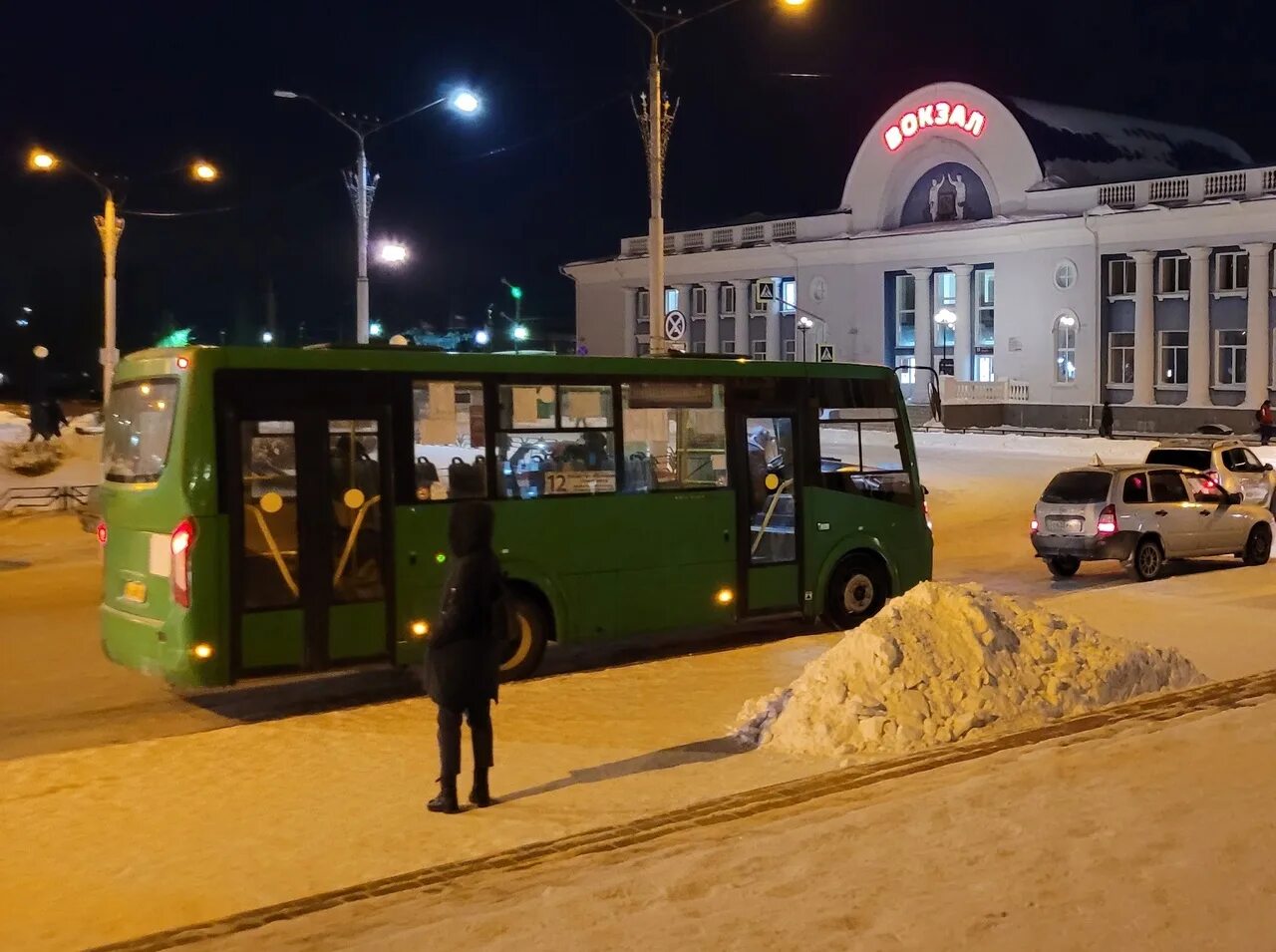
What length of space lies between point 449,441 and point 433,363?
652mm

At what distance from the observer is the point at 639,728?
379 inches

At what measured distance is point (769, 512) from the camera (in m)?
13.4

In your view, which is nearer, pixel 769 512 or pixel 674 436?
pixel 674 436

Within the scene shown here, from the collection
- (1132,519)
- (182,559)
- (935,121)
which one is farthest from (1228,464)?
(935,121)

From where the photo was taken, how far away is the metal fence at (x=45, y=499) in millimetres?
27000

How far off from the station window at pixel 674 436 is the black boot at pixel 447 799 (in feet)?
16.5

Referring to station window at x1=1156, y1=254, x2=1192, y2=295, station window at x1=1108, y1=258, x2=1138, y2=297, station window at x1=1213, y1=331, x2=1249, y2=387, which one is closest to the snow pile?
station window at x1=1213, y1=331, x2=1249, y2=387

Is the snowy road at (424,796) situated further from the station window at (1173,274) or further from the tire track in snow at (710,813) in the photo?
the station window at (1173,274)

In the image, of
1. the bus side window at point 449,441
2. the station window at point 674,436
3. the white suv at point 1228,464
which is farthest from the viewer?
the white suv at point 1228,464

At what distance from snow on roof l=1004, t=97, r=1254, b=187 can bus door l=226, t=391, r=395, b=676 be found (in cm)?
4905

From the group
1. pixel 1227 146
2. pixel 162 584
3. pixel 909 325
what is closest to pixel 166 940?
pixel 162 584

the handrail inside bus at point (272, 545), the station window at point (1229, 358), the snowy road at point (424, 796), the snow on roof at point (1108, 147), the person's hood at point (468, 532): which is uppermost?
the snow on roof at point (1108, 147)

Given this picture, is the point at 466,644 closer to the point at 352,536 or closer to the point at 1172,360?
the point at 352,536

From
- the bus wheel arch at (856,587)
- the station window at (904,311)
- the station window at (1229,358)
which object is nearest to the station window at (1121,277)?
the station window at (1229,358)
